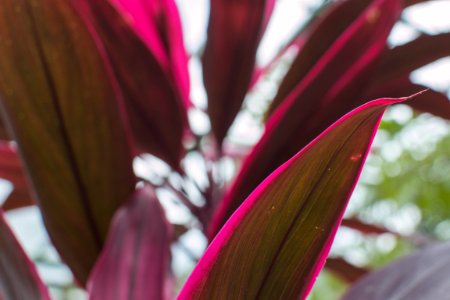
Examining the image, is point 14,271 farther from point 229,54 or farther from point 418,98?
point 418,98

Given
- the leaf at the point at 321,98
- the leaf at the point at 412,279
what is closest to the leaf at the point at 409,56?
the leaf at the point at 321,98

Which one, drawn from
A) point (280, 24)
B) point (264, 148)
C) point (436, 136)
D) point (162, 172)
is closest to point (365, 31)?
point (264, 148)

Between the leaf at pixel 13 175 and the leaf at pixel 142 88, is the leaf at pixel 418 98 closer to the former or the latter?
the leaf at pixel 142 88

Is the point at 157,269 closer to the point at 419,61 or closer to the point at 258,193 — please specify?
the point at 258,193

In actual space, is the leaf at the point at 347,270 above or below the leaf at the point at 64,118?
above

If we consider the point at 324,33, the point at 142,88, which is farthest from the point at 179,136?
the point at 324,33

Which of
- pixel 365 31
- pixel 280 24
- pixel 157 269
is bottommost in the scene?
pixel 157 269
